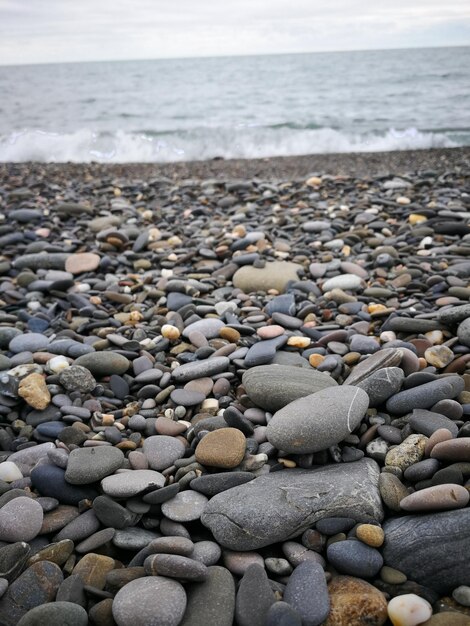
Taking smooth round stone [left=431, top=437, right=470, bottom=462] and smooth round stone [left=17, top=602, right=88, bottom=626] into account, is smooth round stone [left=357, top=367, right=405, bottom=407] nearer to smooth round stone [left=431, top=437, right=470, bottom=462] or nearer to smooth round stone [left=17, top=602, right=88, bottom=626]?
smooth round stone [left=431, top=437, right=470, bottom=462]

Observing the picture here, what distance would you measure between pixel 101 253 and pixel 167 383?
2435 millimetres

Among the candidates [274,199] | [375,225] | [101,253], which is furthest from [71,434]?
[274,199]

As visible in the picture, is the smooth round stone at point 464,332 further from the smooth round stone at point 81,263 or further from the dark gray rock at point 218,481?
the smooth round stone at point 81,263

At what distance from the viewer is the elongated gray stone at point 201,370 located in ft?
9.44

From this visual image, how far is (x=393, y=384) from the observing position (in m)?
2.44

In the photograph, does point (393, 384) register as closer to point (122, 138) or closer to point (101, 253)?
point (101, 253)

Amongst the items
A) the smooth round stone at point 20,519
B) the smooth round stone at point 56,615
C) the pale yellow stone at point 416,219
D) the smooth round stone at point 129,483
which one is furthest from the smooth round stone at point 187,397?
the pale yellow stone at point 416,219

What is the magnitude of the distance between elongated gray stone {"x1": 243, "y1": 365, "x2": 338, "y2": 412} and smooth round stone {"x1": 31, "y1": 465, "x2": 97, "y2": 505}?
0.90 meters

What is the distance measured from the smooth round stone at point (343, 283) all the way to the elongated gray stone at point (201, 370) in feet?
4.28

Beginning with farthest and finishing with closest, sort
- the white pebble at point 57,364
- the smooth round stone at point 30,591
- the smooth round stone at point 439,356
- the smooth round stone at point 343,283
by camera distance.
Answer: the smooth round stone at point 343,283
the white pebble at point 57,364
the smooth round stone at point 439,356
the smooth round stone at point 30,591

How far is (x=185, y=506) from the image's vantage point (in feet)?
6.79

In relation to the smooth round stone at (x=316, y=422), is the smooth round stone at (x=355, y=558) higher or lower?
lower

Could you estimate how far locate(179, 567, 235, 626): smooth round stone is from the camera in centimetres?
167

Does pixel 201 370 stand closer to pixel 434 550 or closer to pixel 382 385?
pixel 382 385
